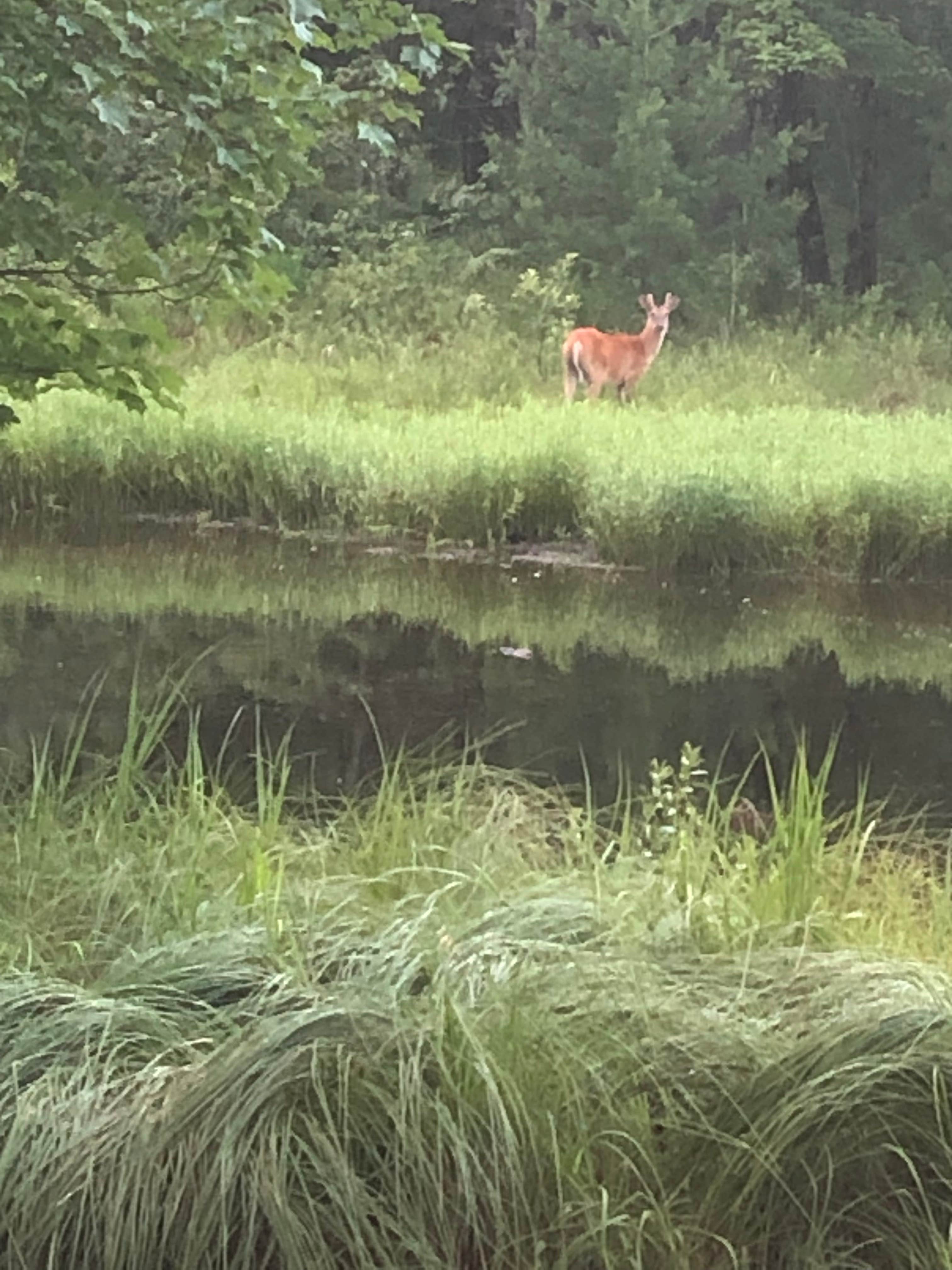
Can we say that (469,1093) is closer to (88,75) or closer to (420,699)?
(88,75)

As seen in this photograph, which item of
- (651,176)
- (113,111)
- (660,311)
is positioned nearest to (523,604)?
(113,111)

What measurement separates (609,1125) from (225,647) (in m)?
3.17

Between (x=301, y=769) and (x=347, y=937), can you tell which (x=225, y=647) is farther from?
(x=347, y=937)

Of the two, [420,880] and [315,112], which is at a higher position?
[315,112]

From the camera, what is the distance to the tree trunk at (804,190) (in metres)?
10.1

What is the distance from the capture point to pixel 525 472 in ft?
19.6

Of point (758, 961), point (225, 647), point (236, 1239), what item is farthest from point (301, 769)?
point (236, 1239)

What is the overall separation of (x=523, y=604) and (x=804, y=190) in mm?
6241

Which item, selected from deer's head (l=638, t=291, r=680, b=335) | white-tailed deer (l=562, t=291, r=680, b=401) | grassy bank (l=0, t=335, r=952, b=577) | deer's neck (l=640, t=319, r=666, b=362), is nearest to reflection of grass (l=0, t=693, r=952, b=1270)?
grassy bank (l=0, t=335, r=952, b=577)

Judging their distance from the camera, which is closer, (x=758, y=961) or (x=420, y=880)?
(x=758, y=961)

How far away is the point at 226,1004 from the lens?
1627 millimetres

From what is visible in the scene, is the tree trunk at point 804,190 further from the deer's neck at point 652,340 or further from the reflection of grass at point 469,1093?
the reflection of grass at point 469,1093

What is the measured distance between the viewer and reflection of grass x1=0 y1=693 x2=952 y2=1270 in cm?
136

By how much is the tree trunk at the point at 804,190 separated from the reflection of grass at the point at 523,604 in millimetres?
5237
